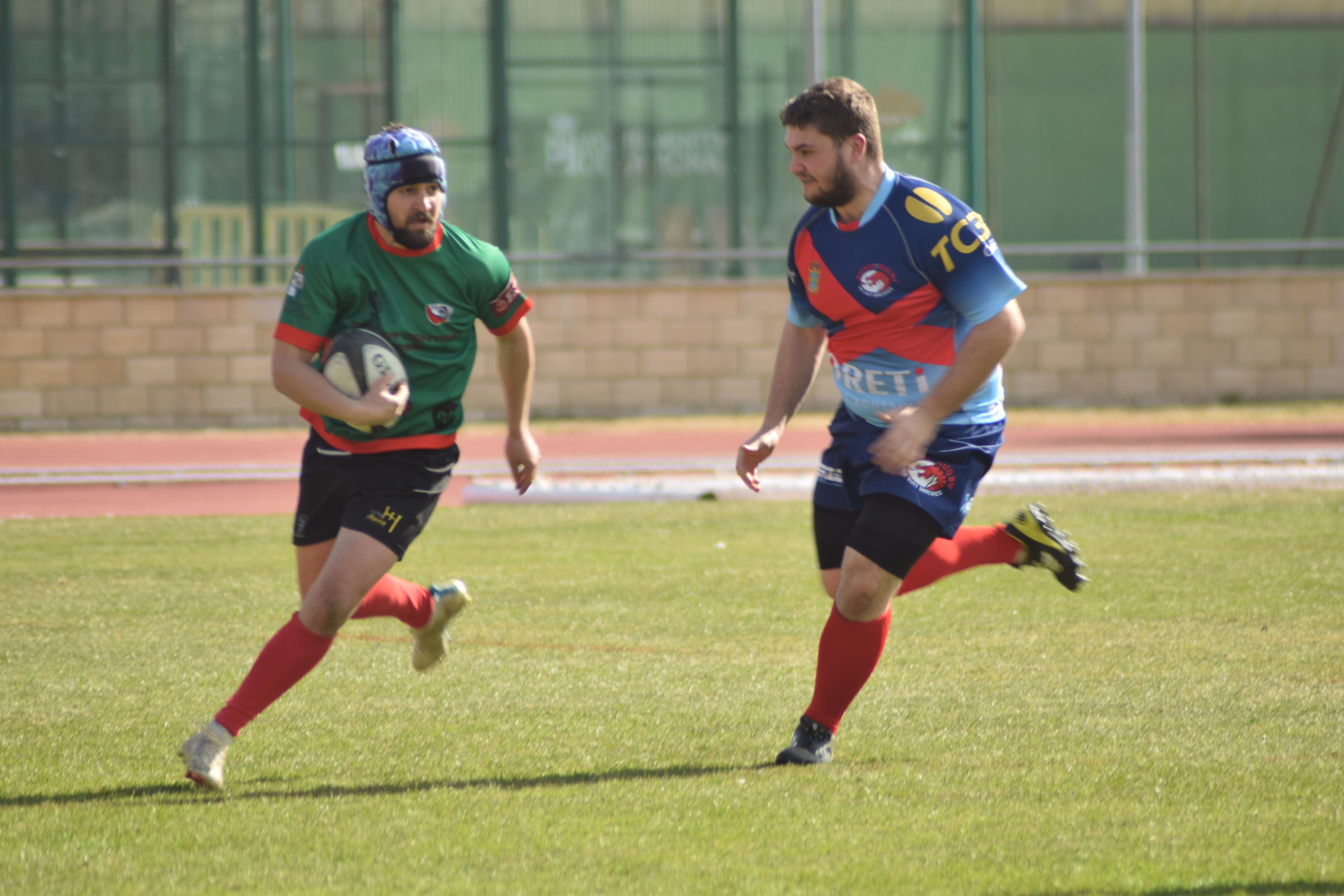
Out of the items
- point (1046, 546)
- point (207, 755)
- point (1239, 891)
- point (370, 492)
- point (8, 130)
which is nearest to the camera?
point (1239, 891)

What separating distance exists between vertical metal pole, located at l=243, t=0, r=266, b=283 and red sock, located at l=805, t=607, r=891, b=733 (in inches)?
632

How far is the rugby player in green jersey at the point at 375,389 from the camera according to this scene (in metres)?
4.33

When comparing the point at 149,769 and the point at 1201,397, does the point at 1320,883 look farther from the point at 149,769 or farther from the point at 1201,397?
the point at 1201,397

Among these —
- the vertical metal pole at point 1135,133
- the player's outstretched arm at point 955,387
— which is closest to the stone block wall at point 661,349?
the vertical metal pole at point 1135,133

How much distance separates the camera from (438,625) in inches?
201

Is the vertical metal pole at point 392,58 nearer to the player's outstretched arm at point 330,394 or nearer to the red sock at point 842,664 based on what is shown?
the player's outstretched arm at point 330,394

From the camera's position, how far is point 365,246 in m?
4.53

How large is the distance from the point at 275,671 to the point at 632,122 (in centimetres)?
1662

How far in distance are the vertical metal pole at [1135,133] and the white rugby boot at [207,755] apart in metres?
17.9

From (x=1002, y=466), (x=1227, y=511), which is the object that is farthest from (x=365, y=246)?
(x=1002, y=466)

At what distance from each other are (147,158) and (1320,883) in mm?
18690

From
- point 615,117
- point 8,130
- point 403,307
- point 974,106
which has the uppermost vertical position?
point 974,106

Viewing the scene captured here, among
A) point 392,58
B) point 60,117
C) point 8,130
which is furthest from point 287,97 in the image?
point 8,130

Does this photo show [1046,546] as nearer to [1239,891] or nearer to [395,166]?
[1239,891]
